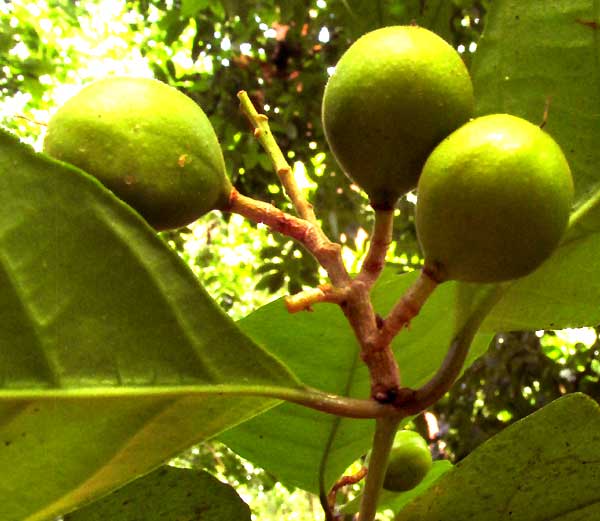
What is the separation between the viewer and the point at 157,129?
70 centimetres

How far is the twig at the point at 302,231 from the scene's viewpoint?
0.72 m

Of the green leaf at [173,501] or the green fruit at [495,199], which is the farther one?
the green leaf at [173,501]

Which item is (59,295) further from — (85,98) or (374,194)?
(374,194)

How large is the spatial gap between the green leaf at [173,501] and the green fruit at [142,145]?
1.08 ft

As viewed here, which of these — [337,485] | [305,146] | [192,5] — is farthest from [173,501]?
[305,146]

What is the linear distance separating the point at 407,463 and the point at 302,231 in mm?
474

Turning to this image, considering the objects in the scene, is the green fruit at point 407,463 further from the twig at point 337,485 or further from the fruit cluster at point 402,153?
the fruit cluster at point 402,153

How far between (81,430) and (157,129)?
0.26m

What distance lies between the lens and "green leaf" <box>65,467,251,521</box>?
90cm

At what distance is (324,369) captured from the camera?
3.26 feet

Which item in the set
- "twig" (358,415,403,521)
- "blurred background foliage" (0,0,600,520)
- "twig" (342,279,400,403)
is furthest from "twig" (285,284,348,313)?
"blurred background foliage" (0,0,600,520)

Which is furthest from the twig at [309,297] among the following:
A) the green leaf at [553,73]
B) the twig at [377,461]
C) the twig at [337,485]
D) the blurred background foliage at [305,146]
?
the blurred background foliage at [305,146]

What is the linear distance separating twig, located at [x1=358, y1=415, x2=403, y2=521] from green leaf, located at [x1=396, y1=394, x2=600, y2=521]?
0.13 ft

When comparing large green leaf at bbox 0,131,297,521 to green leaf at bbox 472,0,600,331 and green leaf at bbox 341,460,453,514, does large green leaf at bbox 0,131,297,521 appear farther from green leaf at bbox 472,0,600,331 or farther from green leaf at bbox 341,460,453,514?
green leaf at bbox 341,460,453,514
